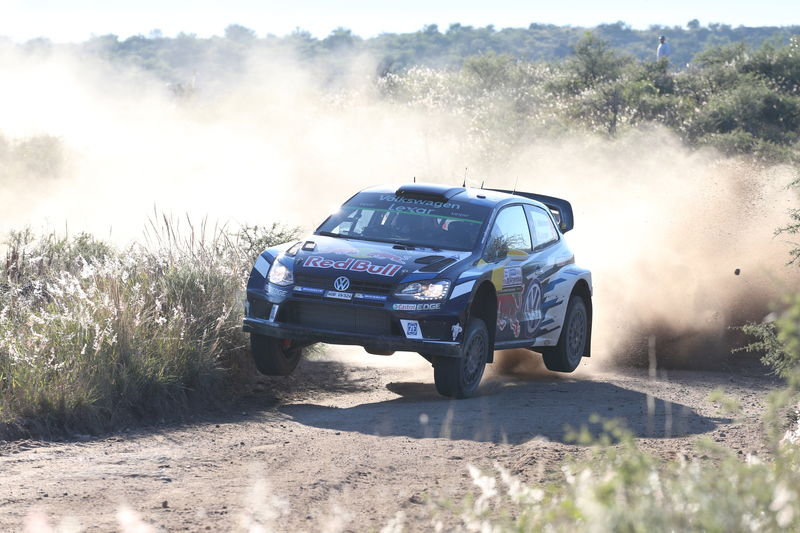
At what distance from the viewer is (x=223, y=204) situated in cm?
2989

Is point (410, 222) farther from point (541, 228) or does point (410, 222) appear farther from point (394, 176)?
point (394, 176)

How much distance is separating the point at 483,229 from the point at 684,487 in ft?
22.9

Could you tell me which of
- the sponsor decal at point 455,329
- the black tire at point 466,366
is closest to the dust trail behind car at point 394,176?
the black tire at point 466,366

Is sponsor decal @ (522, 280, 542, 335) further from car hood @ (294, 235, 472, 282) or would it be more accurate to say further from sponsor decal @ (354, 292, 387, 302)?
sponsor decal @ (354, 292, 387, 302)

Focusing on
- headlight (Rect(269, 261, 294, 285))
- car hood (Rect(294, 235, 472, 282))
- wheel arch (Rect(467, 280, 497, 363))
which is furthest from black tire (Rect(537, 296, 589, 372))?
headlight (Rect(269, 261, 294, 285))

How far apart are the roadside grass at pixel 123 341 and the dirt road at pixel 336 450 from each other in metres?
0.34

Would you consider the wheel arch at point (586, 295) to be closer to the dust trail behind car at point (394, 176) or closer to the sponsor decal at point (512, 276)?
the dust trail behind car at point (394, 176)

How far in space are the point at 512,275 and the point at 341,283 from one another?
1.75 metres

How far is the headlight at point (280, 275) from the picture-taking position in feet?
33.0

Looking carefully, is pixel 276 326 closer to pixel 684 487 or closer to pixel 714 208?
pixel 684 487

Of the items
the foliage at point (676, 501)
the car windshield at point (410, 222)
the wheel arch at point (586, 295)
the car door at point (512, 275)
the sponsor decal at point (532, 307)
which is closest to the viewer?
the foliage at point (676, 501)

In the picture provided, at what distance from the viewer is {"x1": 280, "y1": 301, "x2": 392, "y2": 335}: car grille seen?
387 inches

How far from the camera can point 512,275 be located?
35.7ft

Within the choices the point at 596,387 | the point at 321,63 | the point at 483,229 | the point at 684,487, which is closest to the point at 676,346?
the point at 596,387
